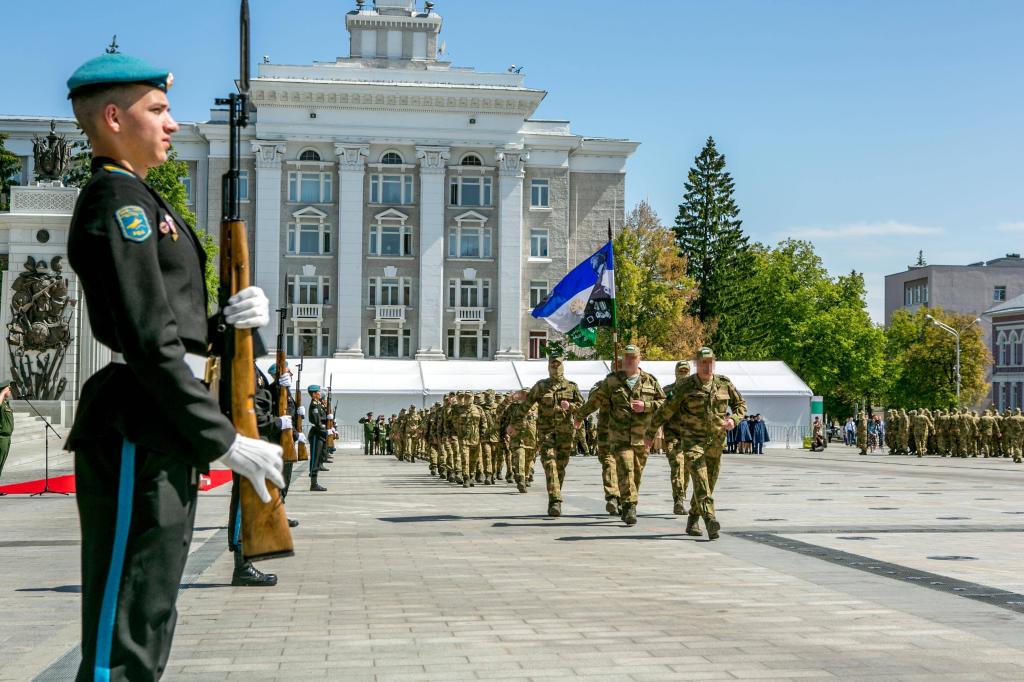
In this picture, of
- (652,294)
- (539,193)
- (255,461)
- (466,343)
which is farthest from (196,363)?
(539,193)

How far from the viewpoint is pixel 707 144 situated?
8725 cm

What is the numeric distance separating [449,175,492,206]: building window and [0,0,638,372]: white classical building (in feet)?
0.27

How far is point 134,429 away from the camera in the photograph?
368 cm

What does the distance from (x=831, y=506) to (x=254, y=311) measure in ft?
56.3

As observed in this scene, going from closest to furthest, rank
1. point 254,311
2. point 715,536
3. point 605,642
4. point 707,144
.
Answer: point 254,311 → point 605,642 → point 715,536 → point 707,144

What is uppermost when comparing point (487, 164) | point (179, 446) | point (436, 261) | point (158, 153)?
point (487, 164)

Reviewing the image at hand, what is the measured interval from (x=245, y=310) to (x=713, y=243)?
83.2 meters

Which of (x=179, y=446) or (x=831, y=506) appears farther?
(x=831, y=506)

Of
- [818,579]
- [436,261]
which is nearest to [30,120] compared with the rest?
[436,261]

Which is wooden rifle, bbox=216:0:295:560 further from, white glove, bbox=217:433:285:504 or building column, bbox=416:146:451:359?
building column, bbox=416:146:451:359

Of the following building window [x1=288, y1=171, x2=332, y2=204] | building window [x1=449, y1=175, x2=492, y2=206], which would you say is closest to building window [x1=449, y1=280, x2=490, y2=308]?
building window [x1=449, y1=175, x2=492, y2=206]

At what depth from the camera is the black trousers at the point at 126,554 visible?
144 inches

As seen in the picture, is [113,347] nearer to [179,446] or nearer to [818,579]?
[179,446]

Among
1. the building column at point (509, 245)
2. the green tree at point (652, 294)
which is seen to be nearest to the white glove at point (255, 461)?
the green tree at point (652, 294)
